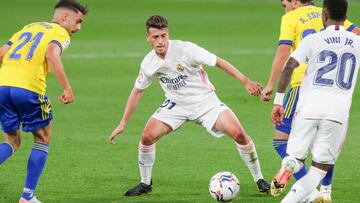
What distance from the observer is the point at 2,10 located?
136 ft

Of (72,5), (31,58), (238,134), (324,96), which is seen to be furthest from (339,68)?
(31,58)

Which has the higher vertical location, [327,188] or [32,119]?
[32,119]

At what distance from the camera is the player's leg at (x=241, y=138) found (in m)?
10.7

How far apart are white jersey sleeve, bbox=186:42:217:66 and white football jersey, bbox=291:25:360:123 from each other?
5.31ft

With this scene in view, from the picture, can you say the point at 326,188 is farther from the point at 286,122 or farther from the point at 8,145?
the point at 8,145

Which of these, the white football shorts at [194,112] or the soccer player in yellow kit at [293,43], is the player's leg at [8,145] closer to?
the white football shorts at [194,112]

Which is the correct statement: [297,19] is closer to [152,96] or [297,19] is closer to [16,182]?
[16,182]

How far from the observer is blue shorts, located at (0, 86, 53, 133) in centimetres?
1005

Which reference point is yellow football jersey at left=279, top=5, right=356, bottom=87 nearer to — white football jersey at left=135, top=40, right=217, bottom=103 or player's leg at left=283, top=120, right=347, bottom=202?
white football jersey at left=135, top=40, right=217, bottom=103

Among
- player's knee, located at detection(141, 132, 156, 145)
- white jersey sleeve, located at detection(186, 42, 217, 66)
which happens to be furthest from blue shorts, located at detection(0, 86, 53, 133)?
white jersey sleeve, located at detection(186, 42, 217, 66)

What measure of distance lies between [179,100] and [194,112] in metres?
0.23

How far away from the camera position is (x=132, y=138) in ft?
49.4

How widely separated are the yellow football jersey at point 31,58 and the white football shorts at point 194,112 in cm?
157

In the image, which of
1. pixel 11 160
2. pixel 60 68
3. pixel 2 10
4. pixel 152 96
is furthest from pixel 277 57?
pixel 2 10
